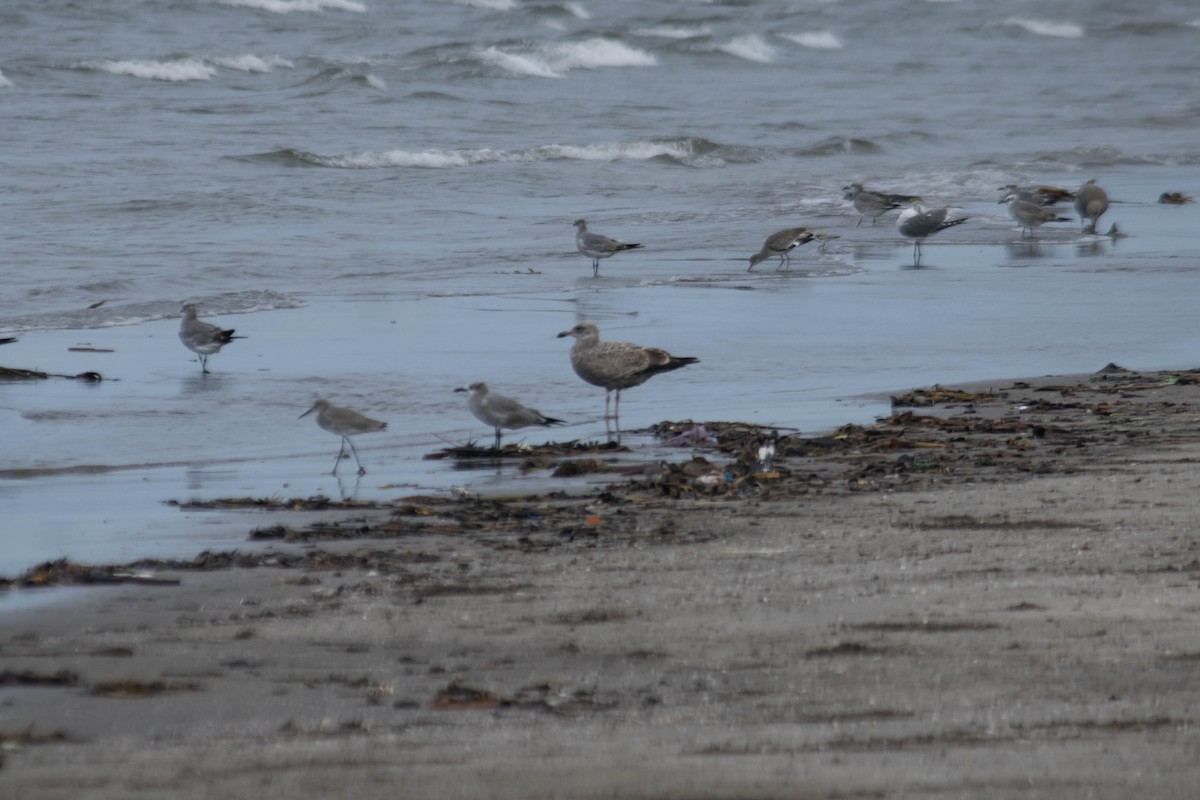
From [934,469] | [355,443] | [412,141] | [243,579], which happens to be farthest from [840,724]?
[412,141]

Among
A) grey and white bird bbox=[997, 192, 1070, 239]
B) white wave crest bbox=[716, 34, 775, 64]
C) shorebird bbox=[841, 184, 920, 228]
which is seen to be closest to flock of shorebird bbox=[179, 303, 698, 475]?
grey and white bird bbox=[997, 192, 1070, 239]

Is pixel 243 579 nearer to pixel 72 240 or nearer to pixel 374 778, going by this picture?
pixel 374 778

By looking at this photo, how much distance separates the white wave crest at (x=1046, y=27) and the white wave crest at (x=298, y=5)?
69.1 feet

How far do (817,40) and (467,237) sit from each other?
3213 centimetres

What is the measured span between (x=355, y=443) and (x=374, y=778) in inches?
193

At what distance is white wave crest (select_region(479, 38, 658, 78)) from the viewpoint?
36969 millimetres

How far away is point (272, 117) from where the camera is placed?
2841 cm

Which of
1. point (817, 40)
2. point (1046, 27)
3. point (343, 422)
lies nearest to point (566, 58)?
point (817, 40)

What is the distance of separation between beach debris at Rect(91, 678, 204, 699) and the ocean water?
157 cm

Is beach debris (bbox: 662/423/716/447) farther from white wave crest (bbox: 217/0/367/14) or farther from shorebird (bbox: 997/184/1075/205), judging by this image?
white wave crest (bbox: 217/0/367/14)

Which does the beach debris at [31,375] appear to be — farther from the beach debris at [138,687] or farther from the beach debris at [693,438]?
the beach debris at [138,687]

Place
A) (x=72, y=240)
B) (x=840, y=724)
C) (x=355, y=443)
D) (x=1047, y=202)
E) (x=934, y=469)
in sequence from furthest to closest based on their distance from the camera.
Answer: (x=1047, y=202) → (x=72, y=240) → (x=355, y=443) → (x=934, y=469) → (x=840, y=724)

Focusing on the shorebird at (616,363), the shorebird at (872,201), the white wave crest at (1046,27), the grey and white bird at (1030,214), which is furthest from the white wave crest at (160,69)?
the white wave crest at (1046,27)

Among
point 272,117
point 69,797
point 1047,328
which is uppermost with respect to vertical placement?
point 272,117
